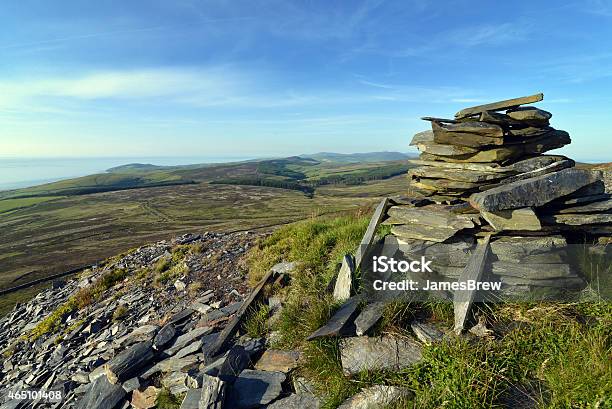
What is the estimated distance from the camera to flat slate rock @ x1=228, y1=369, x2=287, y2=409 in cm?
538

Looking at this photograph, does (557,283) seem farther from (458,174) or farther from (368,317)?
(368,317)

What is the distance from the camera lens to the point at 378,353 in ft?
17.6

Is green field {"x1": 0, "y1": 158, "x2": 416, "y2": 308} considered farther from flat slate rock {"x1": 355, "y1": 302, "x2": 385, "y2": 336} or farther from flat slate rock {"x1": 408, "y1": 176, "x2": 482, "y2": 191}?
flat slate rock {"x1": 355, "y1": 302, "x2": 385, "y2": 336}

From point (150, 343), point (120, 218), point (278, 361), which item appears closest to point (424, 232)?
point (278, 361)

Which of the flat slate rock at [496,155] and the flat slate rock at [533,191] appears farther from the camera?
the flat slate rock at [496,155]

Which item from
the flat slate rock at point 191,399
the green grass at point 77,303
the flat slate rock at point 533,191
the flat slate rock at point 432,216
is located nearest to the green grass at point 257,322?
the flat slate rock at point 191,399

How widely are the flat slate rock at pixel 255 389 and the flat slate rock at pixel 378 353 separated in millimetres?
1185

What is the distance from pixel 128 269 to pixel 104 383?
36.2ft

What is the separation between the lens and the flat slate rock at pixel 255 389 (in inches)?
212

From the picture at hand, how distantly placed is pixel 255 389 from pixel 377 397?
2112mm

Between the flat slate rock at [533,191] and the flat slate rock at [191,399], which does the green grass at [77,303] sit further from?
the flat slate rock at [533,191]

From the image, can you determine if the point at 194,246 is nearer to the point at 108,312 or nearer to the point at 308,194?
the point at 108,312

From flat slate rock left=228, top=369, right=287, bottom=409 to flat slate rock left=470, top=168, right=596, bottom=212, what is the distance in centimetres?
487

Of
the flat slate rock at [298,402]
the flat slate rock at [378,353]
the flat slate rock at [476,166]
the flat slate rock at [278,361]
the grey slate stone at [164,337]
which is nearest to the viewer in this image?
the flat slate rock at [298,402]
